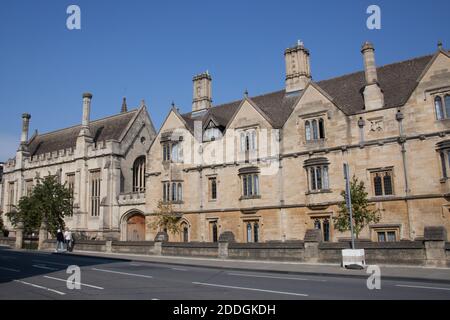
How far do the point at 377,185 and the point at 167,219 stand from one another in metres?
17.8

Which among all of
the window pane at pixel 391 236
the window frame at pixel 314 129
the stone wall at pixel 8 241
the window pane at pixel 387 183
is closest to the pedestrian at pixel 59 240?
the stone wall at pixel 8 241

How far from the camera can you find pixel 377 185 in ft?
87.9

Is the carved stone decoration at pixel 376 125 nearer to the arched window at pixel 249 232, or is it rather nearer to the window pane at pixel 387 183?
the window pane at pixel 387 183

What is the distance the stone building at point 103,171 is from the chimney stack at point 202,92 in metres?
7.46

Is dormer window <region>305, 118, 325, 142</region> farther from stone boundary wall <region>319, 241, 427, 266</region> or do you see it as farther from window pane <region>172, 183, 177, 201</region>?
window pane <region>172, 183, 177, 201</region>

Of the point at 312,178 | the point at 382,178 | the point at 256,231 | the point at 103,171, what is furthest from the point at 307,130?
the point at 103,171

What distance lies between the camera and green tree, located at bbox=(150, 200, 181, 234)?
35.0 m

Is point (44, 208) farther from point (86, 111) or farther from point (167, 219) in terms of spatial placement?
point (167, 219)

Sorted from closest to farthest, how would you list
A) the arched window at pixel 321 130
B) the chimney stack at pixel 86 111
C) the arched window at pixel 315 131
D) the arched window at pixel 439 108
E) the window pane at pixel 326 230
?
the arched window at pixel 439 108 → the window pane at pixel 326 230 → the arched window at pixel 321 130 → the arched window at pixel 315 131 → the chimney stack at pixel 86 111

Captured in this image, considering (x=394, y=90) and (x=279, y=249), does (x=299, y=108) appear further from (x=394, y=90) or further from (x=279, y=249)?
(x=279, y=249)

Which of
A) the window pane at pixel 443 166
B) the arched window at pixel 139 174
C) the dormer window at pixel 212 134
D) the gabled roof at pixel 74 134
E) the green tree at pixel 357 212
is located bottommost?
the green tree at pixel 357 212

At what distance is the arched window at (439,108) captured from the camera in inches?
989
